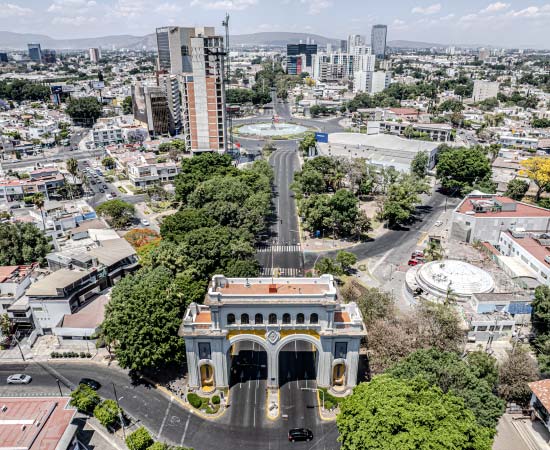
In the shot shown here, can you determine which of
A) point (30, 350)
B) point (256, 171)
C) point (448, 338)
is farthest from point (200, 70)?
point (448, 338)

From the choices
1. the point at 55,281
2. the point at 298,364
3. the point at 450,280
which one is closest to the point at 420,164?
the point at 450,280

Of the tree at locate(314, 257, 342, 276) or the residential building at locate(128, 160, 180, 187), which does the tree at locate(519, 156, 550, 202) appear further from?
the residential building at locate(128, 160, 180, 187)

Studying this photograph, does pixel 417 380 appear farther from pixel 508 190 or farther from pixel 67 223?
pixel 508 190

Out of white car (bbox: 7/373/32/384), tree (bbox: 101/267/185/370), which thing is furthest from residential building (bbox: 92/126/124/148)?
white car (bbox: 7/373/32/384)

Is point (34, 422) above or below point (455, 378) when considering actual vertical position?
below

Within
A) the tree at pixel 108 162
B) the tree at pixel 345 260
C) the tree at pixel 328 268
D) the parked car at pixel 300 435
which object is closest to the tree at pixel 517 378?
the parked car at pixel 300 435

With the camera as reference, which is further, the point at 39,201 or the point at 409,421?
the point at 39,201

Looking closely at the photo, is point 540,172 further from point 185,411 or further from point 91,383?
point 91,383
